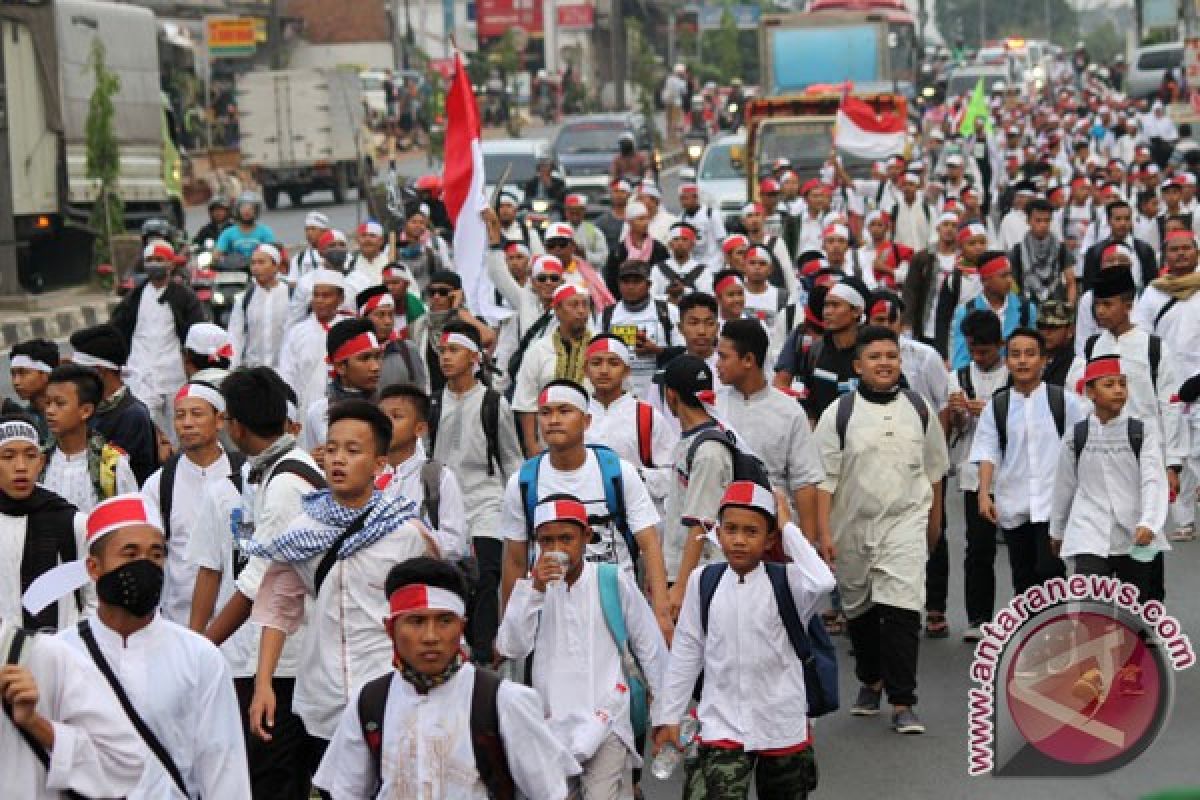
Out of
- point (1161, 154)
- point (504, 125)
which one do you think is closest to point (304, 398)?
point (1161, 154)

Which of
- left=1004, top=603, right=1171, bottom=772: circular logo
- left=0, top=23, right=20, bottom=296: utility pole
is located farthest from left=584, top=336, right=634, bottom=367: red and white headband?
left=0, top=23, right=20, bottom=296: utility pole

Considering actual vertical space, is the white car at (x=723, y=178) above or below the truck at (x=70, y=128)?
below

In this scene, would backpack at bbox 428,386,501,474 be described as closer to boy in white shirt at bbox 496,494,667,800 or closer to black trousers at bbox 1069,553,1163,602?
black trousers at bbox 1069,553,1163,602

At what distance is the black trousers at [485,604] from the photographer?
1009 cm

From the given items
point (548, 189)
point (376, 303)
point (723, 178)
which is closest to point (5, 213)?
point (548, 189)

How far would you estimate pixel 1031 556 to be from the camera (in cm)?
1108

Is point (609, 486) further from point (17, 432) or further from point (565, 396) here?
point (17, 432)

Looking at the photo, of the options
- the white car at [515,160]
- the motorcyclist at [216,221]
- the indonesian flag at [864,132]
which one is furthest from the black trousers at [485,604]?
the white car at [515,160]

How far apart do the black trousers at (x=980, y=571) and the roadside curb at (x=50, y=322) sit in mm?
16011

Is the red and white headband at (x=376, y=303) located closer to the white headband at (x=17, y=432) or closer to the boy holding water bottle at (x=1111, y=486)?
the boy holding water bottle at (x=1111, y=486)

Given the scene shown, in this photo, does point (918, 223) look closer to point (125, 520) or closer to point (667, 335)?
point (667, 335)

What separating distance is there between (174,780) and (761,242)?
499 inches

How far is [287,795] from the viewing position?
24.3ft

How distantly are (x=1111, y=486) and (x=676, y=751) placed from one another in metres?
3.25
